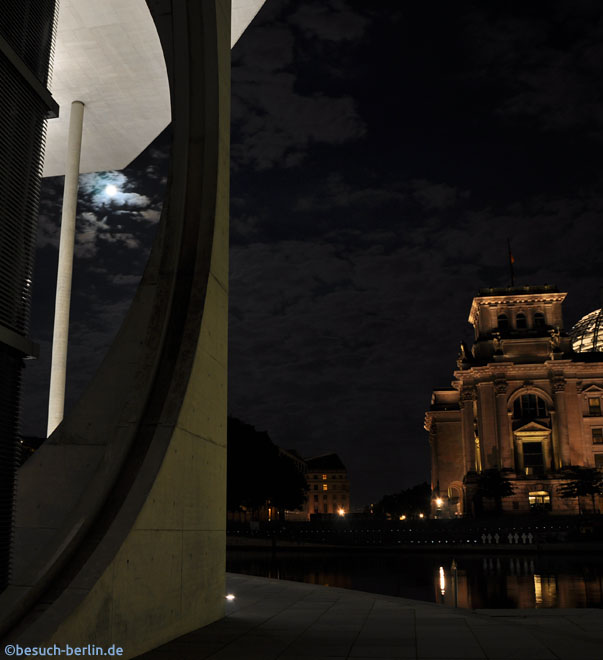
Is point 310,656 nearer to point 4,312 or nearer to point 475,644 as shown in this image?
point 475,644

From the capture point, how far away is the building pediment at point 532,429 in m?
85.5

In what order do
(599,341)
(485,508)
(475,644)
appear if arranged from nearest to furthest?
(475,644)
(485,508)
(599,341)

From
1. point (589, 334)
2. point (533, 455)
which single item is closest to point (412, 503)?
point (589, 334)

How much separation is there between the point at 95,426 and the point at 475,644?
6293 millimetres

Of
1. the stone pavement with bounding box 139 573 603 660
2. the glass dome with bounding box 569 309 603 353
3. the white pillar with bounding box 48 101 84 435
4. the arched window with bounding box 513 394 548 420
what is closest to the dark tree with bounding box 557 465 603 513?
the arched window with bounding box 513 394 548 420

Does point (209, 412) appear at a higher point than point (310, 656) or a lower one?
higher

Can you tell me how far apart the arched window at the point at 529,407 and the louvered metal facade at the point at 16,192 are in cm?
8538

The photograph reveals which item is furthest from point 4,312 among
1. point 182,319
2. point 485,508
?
point 485,508

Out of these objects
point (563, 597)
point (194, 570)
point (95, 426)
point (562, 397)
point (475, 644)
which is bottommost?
point (563, 597)

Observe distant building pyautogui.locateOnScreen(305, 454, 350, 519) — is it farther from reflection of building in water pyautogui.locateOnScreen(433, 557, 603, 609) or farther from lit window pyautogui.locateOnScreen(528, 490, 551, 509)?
reflection of building in water pyautogui.locateOnScreen(433, 557, 603, 609)

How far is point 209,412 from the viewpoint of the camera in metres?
10.9

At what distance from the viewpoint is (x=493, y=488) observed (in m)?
77.4

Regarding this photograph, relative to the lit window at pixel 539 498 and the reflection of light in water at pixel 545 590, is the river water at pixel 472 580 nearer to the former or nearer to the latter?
the reflection of light in water at pixel 545 590

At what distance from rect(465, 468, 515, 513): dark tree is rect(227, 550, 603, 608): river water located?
3919cm
